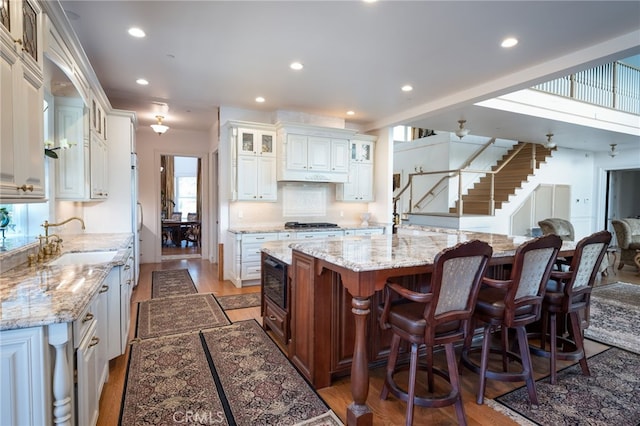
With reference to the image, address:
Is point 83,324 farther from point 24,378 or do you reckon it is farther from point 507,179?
point 507,179

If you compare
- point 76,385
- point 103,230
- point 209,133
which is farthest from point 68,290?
point 209,133

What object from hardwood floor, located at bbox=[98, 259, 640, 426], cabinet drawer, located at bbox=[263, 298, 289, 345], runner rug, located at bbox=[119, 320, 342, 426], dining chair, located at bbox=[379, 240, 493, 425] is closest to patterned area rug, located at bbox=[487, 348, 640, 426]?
hardwood floor, located at bbox=[98, 259, 640, 426]

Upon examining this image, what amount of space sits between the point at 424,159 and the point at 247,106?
19.7 feet

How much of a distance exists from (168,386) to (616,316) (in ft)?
15.9

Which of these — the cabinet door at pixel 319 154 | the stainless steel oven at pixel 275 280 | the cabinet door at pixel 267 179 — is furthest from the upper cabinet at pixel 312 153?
the stainless steel oven at pixel 275 280

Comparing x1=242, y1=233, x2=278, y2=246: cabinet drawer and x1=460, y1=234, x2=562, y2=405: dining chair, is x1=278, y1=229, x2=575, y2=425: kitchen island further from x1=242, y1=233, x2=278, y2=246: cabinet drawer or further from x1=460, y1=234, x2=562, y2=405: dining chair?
x1=242, y1=233, x2=278, y2=246: cabinet drawer

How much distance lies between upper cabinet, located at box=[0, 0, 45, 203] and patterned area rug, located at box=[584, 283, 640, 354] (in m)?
4.71

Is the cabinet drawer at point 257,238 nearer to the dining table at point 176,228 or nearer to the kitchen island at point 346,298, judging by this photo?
the kitchen island at point 346,298

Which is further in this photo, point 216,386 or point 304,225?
point 304,225

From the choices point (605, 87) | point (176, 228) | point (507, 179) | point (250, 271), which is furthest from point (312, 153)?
point (507, 179)

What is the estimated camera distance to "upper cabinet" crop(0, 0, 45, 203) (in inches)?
60.1

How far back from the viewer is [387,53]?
3.46m

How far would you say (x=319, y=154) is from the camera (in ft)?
18.6

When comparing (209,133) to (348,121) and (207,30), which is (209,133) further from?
(207,30)
